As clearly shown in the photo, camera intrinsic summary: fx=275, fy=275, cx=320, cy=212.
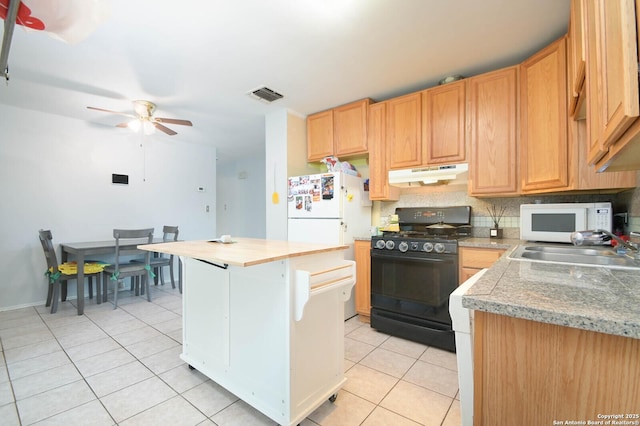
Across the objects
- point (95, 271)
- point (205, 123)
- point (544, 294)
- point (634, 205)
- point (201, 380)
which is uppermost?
point (205, 123)

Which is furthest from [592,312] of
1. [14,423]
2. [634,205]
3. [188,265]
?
[14,423]

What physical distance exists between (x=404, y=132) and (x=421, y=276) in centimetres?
145

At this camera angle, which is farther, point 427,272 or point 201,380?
point 427,272

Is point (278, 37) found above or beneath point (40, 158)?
above

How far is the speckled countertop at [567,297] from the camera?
0.56 m

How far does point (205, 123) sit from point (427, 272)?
3475mm

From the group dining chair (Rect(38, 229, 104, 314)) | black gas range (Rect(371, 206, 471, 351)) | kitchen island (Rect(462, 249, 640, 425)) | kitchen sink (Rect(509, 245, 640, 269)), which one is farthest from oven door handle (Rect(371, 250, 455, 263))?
dining chair (Rect(38, 229, 104, 314))

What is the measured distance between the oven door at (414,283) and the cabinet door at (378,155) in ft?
2.32

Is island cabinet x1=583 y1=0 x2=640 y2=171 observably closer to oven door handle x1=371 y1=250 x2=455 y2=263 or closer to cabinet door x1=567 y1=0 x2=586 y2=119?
cabinet door x1=567 y1=0 x2=586 y2=119

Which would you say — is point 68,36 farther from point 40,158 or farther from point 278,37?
point 40,158

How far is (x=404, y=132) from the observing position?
111 inches

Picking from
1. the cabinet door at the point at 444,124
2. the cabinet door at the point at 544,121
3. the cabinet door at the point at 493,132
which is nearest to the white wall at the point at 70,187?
the cabinet door at the point at 444,124

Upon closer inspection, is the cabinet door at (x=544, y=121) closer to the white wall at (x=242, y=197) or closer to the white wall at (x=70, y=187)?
the white wall at (x=70, y=187)

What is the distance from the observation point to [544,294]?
741mm
